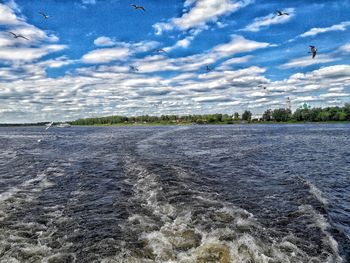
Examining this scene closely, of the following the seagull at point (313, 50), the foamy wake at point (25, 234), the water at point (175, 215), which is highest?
the seagull at point (313, 50)

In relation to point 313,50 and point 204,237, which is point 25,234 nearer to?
point 204,237

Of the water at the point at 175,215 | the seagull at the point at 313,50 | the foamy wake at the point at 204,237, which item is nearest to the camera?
the foamy wake at the point at 204,237

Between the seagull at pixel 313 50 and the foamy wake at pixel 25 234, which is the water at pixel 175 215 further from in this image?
the seagull at pixel 313 50

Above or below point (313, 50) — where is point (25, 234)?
below

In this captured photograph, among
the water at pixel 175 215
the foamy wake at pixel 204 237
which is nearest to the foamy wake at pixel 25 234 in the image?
the water at pixel 175 215

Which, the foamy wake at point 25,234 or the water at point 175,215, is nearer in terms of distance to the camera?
the foamy wake at point 25,234

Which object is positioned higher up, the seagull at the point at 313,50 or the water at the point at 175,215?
the seagull at the point at 313,50

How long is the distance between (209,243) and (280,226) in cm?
377

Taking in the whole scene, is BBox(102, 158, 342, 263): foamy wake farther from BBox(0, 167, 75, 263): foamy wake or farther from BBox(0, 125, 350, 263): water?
BBox(0, 167, 75, 263): foamy wake

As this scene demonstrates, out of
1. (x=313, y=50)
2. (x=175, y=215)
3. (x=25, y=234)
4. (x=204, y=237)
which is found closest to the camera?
(x=204, y=237)

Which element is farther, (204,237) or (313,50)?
(313,50)

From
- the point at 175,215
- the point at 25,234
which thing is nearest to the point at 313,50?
the point at 175,215

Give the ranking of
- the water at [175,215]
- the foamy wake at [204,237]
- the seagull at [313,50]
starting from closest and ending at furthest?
the foamy wake at [204,237] → the water at [175,215] → the seagull at [313,50]

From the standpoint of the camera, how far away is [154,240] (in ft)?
38.0
